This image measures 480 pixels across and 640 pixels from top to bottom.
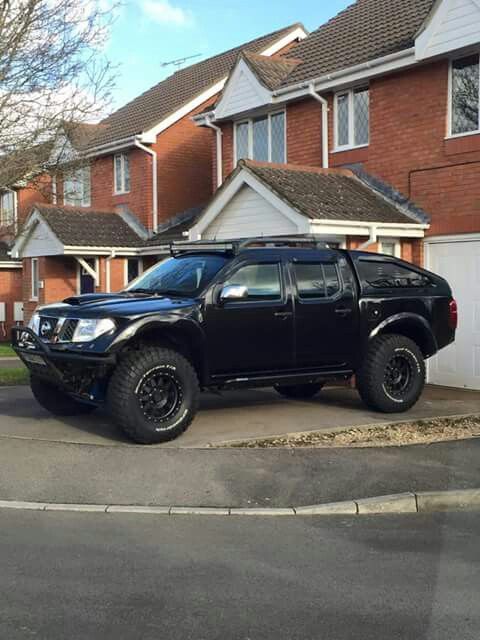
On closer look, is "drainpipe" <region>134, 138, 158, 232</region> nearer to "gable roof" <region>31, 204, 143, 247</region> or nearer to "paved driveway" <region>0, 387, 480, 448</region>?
"gable roof" <region>31, 204, 143, 247</region>

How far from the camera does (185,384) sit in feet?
26.3

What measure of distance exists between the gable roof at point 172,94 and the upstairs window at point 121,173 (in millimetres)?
621

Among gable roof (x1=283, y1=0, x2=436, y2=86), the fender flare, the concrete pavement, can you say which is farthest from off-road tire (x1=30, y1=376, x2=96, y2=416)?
gable roof (x1=283, y1=0, x2=436, y2=86)

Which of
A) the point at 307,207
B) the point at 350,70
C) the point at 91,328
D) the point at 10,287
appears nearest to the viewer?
the point at 91,328

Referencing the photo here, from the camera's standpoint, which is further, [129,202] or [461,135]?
[129,202]

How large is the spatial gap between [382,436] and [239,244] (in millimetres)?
2691

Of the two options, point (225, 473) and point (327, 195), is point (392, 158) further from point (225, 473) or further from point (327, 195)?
point (225, 473)

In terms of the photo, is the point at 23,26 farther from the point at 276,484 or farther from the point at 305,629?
the point at 305,629

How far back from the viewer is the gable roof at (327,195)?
12.1 meters

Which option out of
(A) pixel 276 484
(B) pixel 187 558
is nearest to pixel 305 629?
(B) pixel 187 558

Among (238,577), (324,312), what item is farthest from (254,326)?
A: (238,577)

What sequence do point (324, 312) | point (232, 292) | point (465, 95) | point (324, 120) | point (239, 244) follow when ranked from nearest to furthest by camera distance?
point (232, 292) → point (239, 244) → point (324, 312) → point (465, 95) → point (324, 120)

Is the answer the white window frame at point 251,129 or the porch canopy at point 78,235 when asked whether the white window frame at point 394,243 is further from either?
the porch canopy at point 78,235

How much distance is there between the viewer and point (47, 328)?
8.30m
